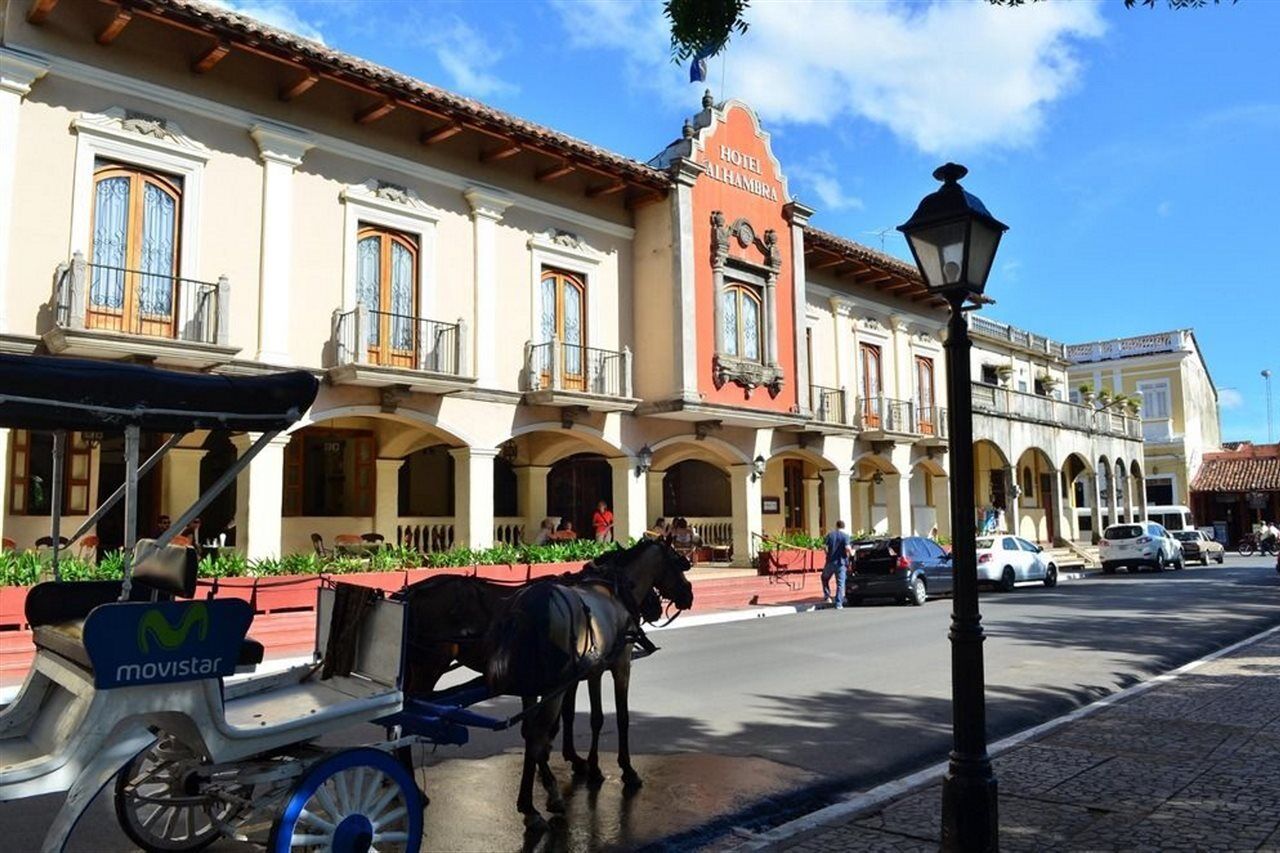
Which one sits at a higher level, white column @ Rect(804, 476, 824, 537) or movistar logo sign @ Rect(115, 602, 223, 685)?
white column @ Rect(804, 476, 824, 537)

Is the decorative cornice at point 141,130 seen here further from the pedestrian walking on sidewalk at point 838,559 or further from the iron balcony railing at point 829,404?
the iron balcony railing at point 829,404

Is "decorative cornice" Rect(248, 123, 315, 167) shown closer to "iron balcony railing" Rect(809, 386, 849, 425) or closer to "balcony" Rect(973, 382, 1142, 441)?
"iron balcony railing" Rect(809, 386, 849, 425)

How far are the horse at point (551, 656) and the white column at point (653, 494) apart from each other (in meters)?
17.3

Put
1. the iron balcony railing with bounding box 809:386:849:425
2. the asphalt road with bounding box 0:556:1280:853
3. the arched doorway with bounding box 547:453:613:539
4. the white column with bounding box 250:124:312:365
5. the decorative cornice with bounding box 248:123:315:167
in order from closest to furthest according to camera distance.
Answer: the asphalt road with bounding box 0:556:1280:853 < the white column with bounding box 250:124:312:365 < the decorative cornice with bounding box 248:123:315:167 < the arched doorway with bounding box 547:453:613:539 < the iron balcony railing with bounding box 809:386:849:425

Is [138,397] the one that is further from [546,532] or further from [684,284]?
[684,284]

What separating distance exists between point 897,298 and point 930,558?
11.7 meters

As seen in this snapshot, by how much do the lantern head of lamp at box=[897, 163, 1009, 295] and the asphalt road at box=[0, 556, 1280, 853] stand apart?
3.52 metres

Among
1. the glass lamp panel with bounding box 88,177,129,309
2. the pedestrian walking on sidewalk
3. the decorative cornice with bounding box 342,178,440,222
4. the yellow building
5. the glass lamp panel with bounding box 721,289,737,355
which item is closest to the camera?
the glass lamp panel with bounding box 88,177,129,309

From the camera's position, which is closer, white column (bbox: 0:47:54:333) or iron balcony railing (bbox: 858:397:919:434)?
white column (bbox: 0:47:54:333)

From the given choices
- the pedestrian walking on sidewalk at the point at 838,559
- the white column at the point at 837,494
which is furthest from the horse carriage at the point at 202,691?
the white column at the point at 837,494

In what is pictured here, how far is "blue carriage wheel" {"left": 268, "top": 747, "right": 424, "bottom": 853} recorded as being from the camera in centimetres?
429

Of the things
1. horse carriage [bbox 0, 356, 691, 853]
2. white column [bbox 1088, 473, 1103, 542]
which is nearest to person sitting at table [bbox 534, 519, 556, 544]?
horse carriage [bbox 0, 356, 691, 853]

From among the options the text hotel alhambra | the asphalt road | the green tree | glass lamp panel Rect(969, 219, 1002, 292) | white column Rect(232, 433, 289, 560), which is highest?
the text hotel alhambra

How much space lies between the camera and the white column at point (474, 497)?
18.6m
